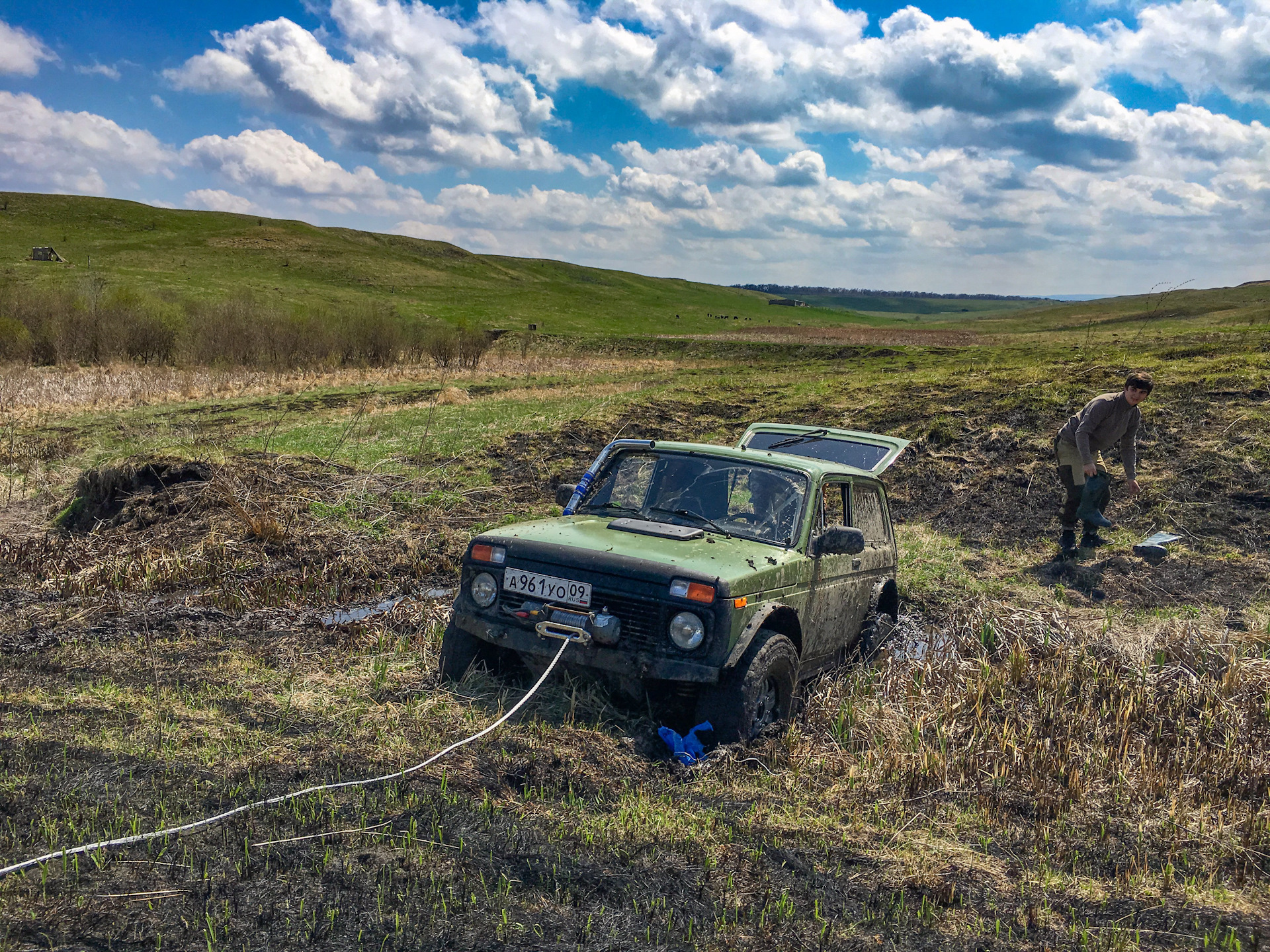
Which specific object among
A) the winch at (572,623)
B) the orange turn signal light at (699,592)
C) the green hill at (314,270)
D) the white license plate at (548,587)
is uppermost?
the green hill at (314,270)

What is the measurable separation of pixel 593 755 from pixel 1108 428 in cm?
784

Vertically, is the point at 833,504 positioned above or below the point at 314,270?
below

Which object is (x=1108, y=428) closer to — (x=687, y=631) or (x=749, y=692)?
(x=749, y=692)

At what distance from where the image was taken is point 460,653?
6086 millimetres

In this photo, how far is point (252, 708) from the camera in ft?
18.8

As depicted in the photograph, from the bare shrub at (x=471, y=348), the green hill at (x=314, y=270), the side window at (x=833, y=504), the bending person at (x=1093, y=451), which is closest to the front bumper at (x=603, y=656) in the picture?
the side window at (x=833, y=504)

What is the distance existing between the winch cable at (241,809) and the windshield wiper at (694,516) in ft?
4.20

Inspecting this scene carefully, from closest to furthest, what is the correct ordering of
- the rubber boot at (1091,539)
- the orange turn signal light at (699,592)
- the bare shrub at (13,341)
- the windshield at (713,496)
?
the orange turn signal light at (699,592)
the windshield at (713,496)
the rubber boot at (1091,539)
the bare shrub at (13,341)

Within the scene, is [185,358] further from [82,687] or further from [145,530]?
[82,687]

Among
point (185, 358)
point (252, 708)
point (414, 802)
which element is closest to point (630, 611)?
point (414, 802)

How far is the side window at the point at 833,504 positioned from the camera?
6.47 meters

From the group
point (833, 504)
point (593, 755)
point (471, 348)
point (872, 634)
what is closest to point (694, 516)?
point (833, 504)

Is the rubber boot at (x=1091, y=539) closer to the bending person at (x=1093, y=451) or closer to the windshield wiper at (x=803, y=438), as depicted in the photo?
the bending person at (x=1093, y=451)

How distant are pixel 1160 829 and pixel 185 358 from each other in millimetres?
39148
